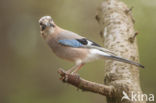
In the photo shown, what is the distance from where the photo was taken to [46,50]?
31.8ft

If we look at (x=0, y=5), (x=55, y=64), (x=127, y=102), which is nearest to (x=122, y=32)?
(x=127, y=102)

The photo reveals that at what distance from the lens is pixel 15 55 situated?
992 cm

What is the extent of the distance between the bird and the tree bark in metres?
0.29

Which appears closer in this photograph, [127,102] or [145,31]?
[127,102]

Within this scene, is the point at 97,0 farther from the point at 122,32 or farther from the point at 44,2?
the point at 122,32

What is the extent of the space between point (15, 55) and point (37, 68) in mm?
910

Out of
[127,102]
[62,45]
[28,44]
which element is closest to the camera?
[127,102]

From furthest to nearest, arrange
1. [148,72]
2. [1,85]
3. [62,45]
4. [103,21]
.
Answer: [1,85] → [148,72] → [103,21] → [62,45]

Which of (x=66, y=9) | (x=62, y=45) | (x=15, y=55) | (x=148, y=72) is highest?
(x=66, y=9)

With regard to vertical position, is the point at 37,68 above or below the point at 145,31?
→ below

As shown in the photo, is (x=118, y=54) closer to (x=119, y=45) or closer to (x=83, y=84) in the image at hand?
(x=119, y=45)

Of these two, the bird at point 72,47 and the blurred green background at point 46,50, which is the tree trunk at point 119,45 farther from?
the blurred green background at point 46,50

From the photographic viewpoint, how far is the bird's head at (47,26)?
16.6 ft

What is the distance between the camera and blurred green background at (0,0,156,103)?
7973 millimetres
